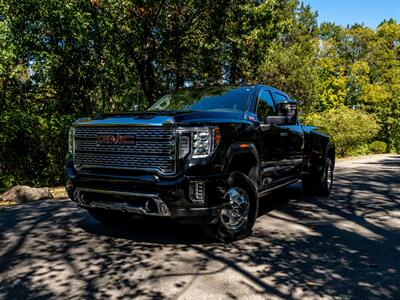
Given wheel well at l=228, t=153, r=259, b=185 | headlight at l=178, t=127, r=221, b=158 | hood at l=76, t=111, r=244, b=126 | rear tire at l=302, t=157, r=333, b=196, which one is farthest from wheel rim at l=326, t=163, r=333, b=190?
headlight at l=178, t=127, r=221, b=158

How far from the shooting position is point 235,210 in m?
4.79

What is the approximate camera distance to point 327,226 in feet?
18.8

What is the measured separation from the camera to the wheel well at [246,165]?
15.4 feet

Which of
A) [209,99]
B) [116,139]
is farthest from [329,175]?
[116,139]

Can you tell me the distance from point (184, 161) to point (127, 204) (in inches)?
32.6

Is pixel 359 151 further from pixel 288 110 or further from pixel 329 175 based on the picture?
pixel 288 110

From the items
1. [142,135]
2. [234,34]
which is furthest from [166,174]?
[234,34]

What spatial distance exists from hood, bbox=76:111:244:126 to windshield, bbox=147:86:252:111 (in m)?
0.57

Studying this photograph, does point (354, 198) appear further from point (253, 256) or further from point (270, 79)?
point (270, 79)

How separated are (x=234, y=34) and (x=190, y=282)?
11995 millimetres

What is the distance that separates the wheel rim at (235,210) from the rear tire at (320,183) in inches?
140

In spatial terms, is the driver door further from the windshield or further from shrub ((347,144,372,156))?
shrub ((347,144,372,156))

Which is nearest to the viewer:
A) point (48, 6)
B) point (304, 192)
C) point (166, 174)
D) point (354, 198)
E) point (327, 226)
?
point (166, 174)

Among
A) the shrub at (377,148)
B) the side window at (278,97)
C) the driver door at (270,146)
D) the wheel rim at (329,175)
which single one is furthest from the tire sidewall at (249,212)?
the shrub at (377,148)
